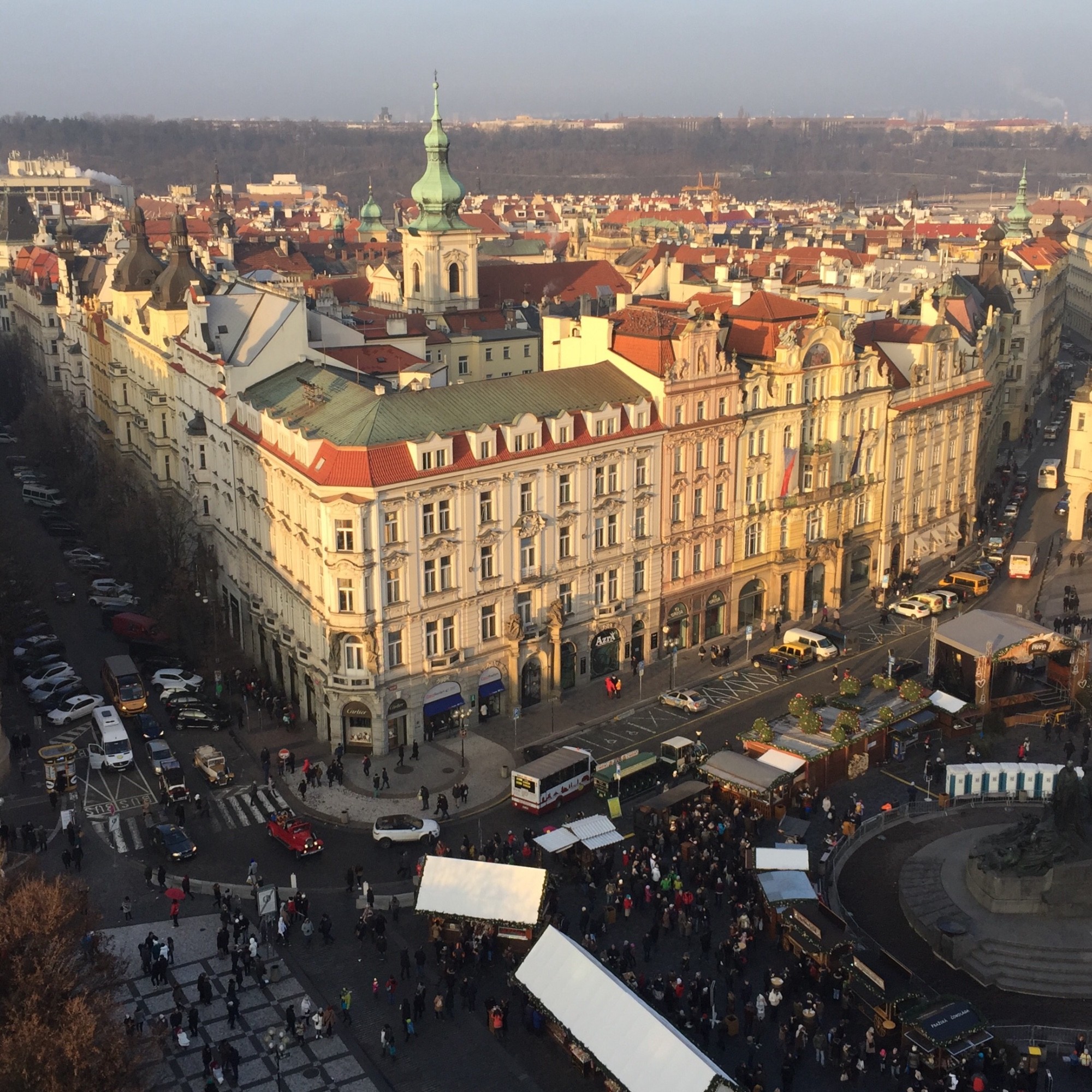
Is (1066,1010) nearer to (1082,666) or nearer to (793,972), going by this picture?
(793,972)

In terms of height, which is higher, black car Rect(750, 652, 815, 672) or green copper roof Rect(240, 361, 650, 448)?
green copper roof Rect(240, 361, 650, 448)

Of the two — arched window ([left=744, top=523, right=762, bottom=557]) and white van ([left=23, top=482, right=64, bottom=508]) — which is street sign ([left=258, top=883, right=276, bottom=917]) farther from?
white van ([left=23, top=482, right=64, bottom=508])

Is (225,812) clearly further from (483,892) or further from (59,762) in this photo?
(483,892)

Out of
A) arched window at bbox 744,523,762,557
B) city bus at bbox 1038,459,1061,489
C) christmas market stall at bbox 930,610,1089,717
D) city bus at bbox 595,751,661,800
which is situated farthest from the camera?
city bus at bbox 1038,459,1061,489

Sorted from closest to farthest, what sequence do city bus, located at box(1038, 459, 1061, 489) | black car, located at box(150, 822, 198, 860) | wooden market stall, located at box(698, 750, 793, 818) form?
1. black car, located at box(150, 822, 198, 860)
2. wooden market stall, located at box(698, 750, 793, 818)
3. city bus, located at box(1038, 459, 1061, 489)

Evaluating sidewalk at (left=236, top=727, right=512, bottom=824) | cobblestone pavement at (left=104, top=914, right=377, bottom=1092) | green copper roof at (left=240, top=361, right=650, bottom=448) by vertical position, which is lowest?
sidewalk at (left=236, top=727, right=512, bottom=824)

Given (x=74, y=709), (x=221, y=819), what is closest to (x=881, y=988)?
(x=221, y=819)

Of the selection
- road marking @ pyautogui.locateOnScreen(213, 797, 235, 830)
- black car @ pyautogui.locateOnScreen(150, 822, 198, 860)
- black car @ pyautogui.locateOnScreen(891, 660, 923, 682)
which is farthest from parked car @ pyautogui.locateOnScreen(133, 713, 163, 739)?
black car @ pyautogui.locateOnScreen(891, 660, 923, 682)

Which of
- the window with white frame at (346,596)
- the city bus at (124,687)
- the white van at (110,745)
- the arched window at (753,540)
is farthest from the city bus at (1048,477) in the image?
the white van at (110,745)
